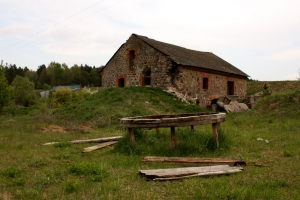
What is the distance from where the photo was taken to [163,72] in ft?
67.4

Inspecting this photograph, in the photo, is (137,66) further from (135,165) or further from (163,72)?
(135,165)

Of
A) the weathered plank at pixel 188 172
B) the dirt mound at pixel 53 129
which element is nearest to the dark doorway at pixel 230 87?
the dirt mound at pixel 53 129

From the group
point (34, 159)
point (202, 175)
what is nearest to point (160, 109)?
point (34, 159)

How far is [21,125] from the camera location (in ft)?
41.5

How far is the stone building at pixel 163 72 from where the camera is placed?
66.6ft

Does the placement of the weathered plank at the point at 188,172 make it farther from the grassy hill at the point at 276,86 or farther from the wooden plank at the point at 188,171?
the grassy hill at the point at 276,86

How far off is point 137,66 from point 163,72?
2725 millimetres

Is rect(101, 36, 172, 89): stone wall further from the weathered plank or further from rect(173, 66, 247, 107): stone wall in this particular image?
the weathered plank

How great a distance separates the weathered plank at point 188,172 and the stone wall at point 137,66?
15.2 m

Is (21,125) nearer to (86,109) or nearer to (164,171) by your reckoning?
(86,109)

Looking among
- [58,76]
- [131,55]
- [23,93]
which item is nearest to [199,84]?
[131,55]

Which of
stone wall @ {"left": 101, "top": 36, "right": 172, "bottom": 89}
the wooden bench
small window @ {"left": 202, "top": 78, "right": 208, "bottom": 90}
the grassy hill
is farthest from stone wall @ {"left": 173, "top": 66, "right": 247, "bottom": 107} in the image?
the wooden bench

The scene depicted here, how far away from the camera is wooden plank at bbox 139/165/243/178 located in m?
4.94

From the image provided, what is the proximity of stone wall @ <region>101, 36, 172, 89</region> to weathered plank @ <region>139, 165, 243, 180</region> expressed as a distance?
1520 centimetres
